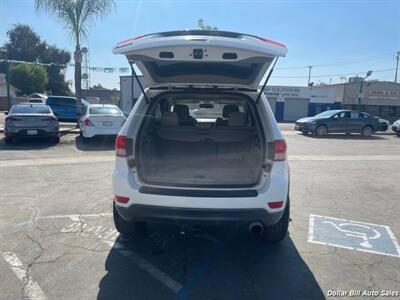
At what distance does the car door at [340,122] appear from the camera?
62.2 ft

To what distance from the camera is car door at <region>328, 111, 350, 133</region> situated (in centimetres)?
1895

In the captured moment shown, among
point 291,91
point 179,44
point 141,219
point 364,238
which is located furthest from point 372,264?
point 291,91

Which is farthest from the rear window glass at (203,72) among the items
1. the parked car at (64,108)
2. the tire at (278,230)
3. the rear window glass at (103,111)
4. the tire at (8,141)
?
the parked car at (64,108)

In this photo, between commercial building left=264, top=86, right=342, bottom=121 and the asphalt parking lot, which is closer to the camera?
the asphalt parking lot

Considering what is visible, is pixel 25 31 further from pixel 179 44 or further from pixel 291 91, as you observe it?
pixel 179 44

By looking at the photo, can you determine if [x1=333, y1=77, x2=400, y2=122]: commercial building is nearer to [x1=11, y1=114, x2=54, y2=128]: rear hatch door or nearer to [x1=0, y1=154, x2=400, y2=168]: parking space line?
[x1=0, y1=154, x2=400, y2=168]: parking space line

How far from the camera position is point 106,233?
4.17 meters

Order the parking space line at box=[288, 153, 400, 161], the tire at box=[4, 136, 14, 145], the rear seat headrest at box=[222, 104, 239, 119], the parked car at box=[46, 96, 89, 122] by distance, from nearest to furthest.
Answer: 1. the rear seat headrest at box=[222, 104, 239, 119]
2. the parking space line at box=[288, 153, 400, 161]
3. the tire at box=[4, 136, 14, 145]
4. the parked car at box=[46, 96, 89, 122]

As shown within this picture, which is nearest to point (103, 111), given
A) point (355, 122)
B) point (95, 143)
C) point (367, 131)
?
point (95, 143)

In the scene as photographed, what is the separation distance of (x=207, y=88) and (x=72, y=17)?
41.7ft

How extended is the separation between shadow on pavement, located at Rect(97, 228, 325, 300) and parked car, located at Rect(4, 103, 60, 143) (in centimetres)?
856

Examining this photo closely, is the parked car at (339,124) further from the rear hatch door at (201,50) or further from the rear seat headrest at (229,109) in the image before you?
the rear hatch door at (201,50)

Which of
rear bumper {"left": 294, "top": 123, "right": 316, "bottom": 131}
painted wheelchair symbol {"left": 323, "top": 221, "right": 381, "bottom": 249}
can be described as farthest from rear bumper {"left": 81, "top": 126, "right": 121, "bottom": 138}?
rear bumper {"left": 294, "top": 123, "right": 316, "bottom": 131}

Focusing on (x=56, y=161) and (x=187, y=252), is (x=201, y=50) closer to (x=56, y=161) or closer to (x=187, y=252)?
(x=187, y=252)
